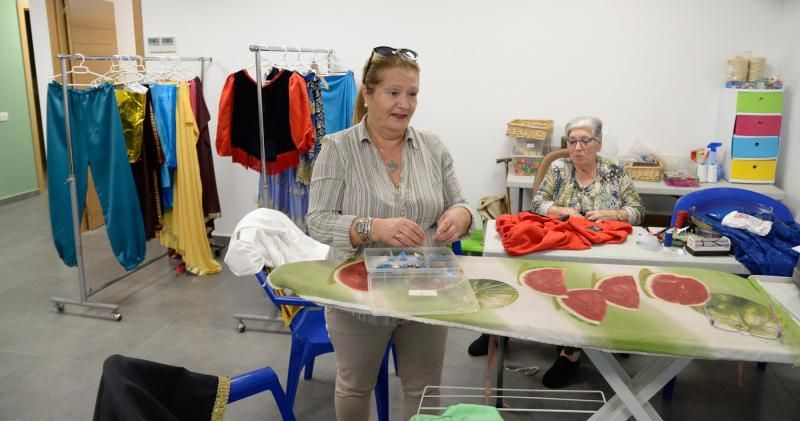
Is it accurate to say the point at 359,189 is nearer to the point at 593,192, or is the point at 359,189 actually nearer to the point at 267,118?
the point at 593,192

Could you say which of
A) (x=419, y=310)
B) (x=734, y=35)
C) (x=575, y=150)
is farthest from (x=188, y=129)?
(x=734, y=35)

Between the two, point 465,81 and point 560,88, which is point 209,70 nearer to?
point 465,81

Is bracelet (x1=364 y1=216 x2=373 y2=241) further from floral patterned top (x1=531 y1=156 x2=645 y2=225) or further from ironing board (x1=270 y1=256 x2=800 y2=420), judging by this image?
floral patterned top (x1=531 y1=156 x2=645 y2=225)

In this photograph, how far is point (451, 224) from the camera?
184 cm

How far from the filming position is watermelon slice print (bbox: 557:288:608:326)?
65.2 inches

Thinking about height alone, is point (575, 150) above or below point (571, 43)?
below

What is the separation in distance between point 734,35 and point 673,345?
3.55 meters

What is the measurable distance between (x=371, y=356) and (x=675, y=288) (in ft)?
3.14

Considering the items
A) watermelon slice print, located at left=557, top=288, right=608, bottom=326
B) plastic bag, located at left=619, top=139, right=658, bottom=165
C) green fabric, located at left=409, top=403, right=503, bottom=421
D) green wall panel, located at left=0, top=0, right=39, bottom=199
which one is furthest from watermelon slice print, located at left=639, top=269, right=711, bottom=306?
green wall panel, located at left=0, top=0, right=39, bottom=199

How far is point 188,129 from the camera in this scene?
421 cm

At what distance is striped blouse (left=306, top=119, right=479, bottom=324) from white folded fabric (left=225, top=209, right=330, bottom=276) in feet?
2.80

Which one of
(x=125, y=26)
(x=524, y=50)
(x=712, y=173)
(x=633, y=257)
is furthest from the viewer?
(x=125, y=26)

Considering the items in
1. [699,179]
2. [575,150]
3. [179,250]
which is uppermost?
[575,150]

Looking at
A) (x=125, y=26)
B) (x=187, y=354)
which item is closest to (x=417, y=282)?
(x=187, y=354)
